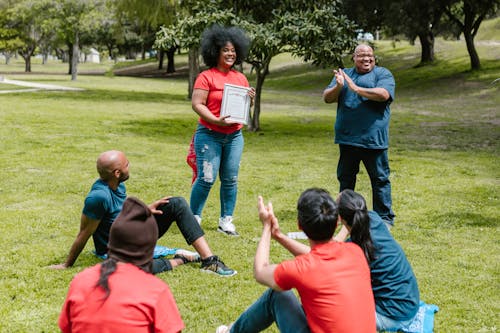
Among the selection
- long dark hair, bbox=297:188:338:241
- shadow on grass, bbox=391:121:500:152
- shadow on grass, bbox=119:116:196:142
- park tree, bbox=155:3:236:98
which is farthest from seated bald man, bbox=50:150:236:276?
park tree, bbox=155:3:236:98

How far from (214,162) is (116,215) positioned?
1433 mm

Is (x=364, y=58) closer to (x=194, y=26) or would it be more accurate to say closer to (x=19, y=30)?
(x=194, y=26)

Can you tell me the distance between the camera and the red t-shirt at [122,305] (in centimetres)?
262

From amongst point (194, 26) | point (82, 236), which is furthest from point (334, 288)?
point (194, 26)

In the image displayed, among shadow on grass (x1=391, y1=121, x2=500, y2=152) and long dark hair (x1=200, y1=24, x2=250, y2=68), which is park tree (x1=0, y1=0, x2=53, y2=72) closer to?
shadow on grass (x1=391, y1=121, x2=500, y2=152)

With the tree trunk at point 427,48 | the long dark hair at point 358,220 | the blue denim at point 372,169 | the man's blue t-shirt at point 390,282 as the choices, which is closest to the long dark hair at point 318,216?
the long dark hair at point 358,220

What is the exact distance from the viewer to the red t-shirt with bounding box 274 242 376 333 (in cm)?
306

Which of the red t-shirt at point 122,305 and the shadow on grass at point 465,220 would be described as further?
the shadow on grass at point 465,220

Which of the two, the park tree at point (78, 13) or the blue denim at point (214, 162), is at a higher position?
the park tree at point (78, 13)

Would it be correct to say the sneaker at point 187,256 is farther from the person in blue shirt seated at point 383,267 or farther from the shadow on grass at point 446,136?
the shadow on grass at point 446,136

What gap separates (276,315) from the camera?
3.49m

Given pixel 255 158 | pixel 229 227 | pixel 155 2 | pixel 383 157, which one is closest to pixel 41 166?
pixel 255 158

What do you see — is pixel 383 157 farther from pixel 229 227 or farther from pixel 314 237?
pixel 314 237

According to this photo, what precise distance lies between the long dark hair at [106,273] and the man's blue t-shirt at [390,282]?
5.87 ft
